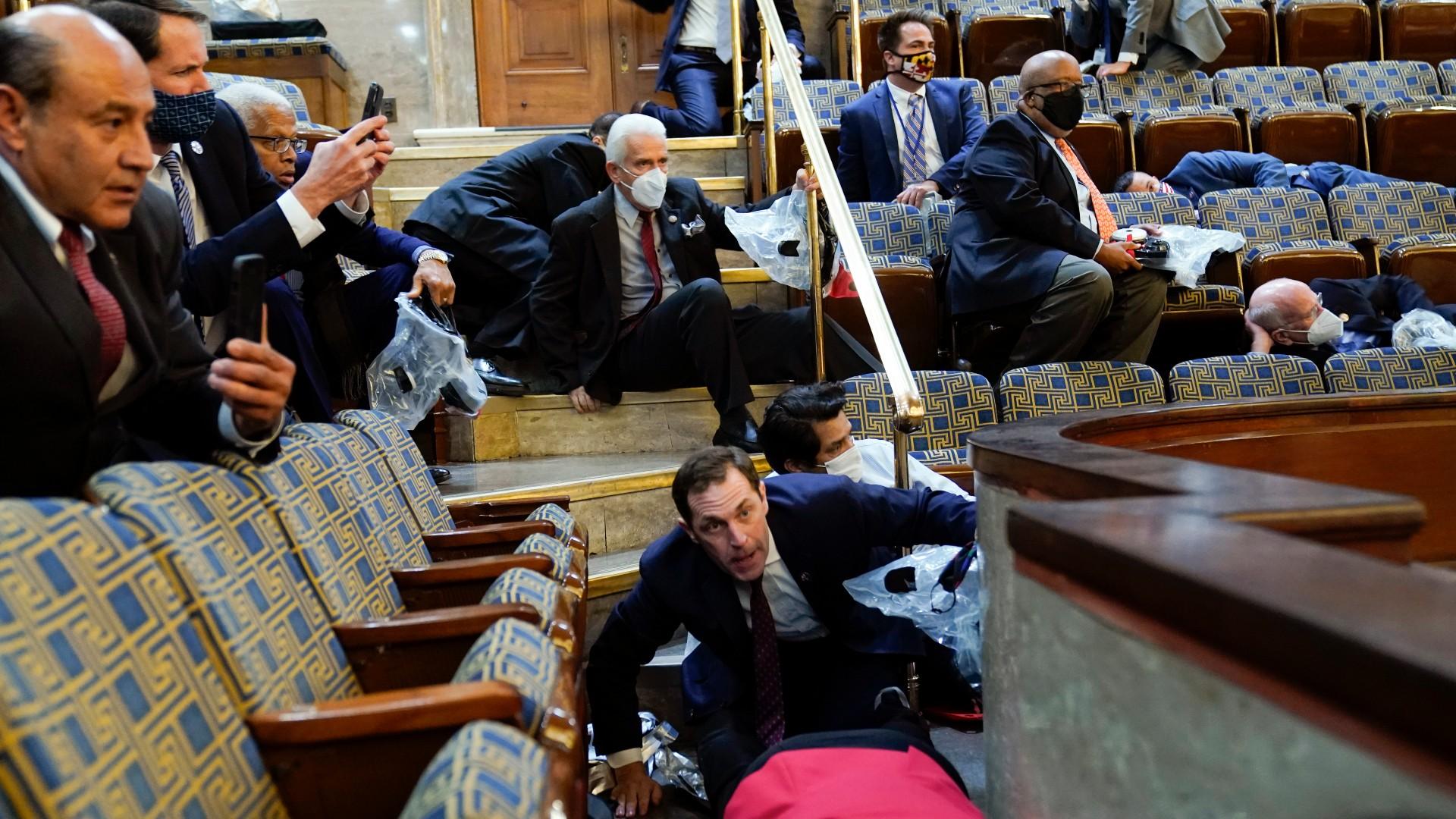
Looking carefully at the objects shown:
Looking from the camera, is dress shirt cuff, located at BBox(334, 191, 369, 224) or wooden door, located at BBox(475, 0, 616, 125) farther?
wooden door, located at BBox(475, 0, 616, 125)

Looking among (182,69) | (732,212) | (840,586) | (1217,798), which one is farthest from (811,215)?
(1217,798)

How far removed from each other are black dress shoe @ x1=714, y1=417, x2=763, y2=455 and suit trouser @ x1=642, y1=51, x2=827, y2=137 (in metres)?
1.60

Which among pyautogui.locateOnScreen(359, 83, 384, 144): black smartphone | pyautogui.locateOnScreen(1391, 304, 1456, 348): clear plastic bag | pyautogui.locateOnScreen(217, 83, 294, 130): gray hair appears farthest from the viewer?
pyautogui.locateOnScreen(1391, 304, 1456, 348): clear plastic bag

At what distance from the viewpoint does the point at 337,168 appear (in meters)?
1.57

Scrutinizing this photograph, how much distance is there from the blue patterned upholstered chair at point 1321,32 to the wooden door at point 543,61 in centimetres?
250

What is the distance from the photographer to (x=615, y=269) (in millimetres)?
2547

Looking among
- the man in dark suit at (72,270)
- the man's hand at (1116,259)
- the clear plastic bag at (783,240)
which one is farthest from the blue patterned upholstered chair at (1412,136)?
the man in dark suit at (72,270)

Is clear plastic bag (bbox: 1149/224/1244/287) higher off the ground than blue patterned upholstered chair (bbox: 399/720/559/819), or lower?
higher

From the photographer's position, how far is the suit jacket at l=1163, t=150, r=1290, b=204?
347 centimetres

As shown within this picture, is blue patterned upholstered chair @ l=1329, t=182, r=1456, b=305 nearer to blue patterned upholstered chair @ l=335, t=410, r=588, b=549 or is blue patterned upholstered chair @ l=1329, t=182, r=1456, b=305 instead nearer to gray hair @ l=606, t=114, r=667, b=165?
gray hair @ l=606, t=114, r=667, b=165

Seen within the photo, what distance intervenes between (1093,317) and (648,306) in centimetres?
97

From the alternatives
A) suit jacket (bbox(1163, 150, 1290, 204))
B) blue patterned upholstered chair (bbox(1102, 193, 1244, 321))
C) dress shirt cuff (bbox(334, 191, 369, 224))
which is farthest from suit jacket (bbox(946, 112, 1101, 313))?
dress shirt cuff (bbox(334, 191, 369, 224))

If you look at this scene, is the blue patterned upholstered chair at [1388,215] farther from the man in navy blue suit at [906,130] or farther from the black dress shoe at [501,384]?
the black dress shoe at [501,384]

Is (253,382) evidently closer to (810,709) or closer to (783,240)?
(810,709)
